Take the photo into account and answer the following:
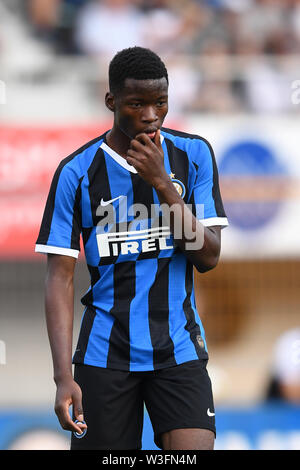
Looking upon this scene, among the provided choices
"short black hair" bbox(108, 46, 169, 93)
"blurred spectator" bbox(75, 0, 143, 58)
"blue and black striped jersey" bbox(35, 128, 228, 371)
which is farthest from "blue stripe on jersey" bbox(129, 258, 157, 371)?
"blurred spectator" bbox(75, 0, 143, 58)

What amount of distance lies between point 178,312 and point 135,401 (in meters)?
0.38

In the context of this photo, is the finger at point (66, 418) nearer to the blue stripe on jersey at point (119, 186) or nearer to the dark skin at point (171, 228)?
the dark skin at point (171, 228)

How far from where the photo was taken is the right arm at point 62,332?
10.2ft

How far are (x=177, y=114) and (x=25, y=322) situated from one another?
9.15ft

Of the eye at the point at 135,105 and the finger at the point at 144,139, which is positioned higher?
the eye at the point at 135,105

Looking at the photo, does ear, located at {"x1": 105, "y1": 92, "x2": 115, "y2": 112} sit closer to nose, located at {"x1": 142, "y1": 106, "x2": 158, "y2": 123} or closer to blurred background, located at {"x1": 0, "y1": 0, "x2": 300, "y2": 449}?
nose, located at {"x1": 142, "y1": 106, "x2": 158, "y2": 123}

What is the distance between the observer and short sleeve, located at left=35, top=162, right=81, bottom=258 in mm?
3328

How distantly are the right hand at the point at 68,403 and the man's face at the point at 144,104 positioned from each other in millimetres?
941

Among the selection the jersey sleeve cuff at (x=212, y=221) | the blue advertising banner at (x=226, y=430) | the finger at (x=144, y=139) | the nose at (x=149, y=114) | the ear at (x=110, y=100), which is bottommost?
the blue advertising banner at (x=226, y=430)

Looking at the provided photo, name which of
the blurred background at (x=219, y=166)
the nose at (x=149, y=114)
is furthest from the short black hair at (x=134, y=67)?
the blurred background at (x=219, y=166)

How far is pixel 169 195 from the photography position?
10.0ft

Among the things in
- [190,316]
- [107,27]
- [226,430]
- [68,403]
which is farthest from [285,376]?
[68,403]

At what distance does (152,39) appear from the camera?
945cm
